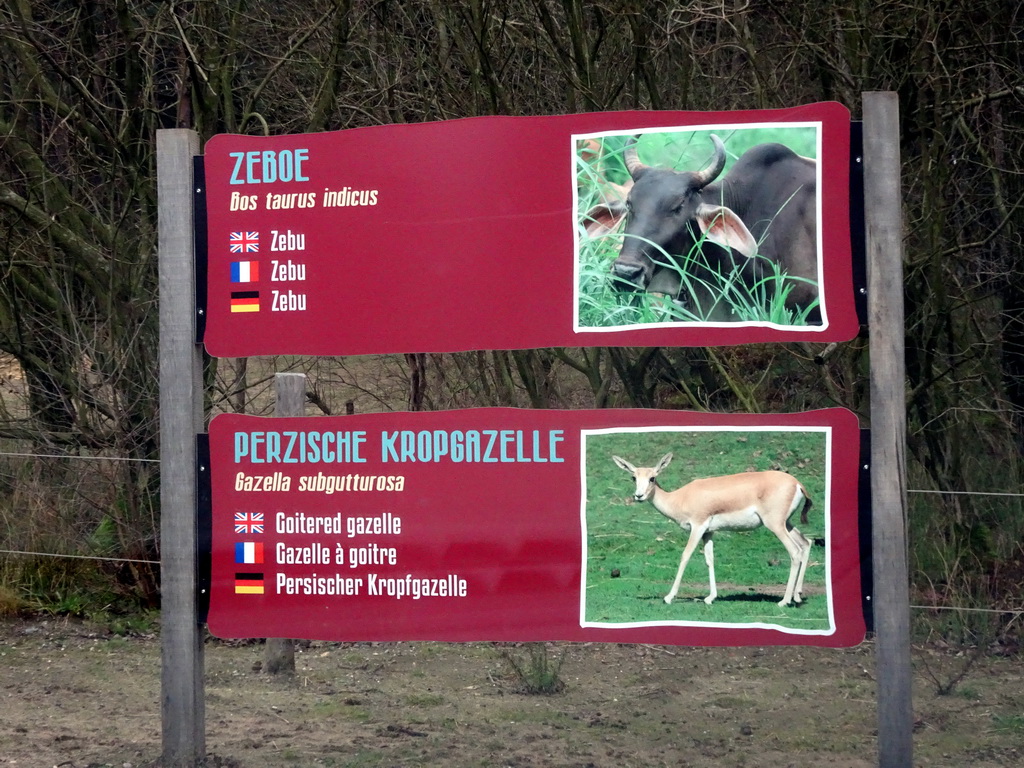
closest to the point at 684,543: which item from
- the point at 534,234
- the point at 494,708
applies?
the point at 534,234

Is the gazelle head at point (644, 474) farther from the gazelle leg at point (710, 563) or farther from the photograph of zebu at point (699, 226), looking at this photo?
the photograph of zebu at point (699, 226)

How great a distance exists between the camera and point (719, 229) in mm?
4020

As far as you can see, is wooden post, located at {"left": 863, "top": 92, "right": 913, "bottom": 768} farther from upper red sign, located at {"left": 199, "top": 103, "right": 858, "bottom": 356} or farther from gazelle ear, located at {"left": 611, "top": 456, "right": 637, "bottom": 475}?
gazelle ear, located at {"left": 611, "top": 456, "right": 637, "bottom": 475}

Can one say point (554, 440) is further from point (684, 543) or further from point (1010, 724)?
point (1010, 724)

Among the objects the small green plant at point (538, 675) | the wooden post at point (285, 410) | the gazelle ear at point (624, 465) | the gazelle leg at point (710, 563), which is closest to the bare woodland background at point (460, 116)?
the wooden post at point (285, 410)

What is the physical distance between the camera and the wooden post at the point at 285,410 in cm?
577

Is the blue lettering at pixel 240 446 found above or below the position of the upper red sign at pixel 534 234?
below

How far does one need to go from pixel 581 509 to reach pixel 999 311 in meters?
4.65

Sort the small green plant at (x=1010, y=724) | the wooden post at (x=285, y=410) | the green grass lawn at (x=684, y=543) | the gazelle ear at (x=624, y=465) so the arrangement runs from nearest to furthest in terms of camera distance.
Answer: the green grass lawn at (x=684, y=543) < the gazelle ear at (x=624, y=465) < the small green plant at (x=1010, y=724) < the wooden post at (x=285, y=410)

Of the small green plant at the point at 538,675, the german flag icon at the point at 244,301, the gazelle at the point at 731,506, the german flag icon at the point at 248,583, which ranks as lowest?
the small green plant at the point at 538,675

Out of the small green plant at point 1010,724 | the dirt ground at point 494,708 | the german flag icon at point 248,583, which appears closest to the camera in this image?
the german flag icon at point 248,583

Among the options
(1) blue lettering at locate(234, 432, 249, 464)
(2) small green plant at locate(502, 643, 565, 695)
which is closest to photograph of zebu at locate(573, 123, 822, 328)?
(1) blue lettering at locate(234, 432, 249, 464)

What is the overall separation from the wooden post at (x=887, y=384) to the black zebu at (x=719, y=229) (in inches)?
8.2

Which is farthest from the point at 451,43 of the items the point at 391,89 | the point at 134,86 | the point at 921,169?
the point at 921,169
